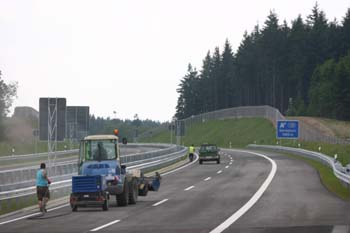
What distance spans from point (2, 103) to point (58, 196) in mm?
68693

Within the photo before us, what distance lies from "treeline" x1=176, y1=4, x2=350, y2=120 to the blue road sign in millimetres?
39440

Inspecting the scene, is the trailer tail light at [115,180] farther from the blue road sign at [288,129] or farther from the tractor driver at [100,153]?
the blue road sign at [288,129]

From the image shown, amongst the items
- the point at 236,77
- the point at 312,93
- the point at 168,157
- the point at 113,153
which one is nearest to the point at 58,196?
the point at 113,153

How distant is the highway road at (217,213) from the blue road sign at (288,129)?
37474 mm

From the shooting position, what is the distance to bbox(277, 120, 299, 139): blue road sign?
2840 inches

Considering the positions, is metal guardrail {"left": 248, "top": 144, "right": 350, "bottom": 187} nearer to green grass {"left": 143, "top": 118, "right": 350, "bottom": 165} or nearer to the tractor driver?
the tractor driver

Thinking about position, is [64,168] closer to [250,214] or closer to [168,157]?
[250,214]

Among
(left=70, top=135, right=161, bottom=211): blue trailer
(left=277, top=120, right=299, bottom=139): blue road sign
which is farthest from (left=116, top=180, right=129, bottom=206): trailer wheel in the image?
(left=277, top=120, right=299, bottom=139): blue road sign

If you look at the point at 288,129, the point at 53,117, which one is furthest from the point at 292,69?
the point at 53,117

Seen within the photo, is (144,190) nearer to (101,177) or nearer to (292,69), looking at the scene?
(101,177)

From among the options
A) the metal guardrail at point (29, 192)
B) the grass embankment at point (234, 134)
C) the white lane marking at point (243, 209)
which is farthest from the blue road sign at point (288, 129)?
the white lane marking at point (243, 209)

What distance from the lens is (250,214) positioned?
21.0 meters

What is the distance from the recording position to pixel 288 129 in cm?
7238

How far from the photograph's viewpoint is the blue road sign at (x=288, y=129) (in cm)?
7212
